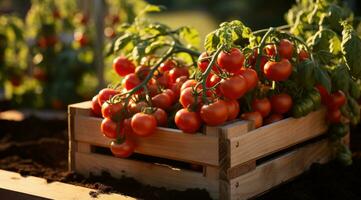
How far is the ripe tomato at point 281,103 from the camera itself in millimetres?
2846

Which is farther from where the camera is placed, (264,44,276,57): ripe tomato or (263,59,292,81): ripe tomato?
(264,44,276,57): ripe tomato

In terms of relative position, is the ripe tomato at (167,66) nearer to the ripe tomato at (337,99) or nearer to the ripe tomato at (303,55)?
the ripe tomato at (303,55)

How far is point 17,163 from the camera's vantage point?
133 inches

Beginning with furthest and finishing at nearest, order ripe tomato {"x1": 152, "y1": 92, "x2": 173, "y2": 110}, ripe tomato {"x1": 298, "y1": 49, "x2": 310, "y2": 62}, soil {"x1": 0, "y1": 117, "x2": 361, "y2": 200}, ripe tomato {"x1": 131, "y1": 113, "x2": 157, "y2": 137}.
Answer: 1. ripe tomato {"x1": 298, "y1": 49, "x2": 310, "y2": 62}
2. ripe tomato {"x1": 152, "y1": 92, "x2": 173, "y2": 110}
3. soil {"x1": 0, "y1": 117, "x2": 361, "y2": 200}
4. ripe tomato {"x1": 131, "y1": 113, "x2": 157, "y2": 137}

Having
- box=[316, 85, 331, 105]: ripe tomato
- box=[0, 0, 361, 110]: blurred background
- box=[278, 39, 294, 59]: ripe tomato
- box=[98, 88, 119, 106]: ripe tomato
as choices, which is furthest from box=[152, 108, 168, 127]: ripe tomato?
box=[0, 0, 361, 110]: blurred background

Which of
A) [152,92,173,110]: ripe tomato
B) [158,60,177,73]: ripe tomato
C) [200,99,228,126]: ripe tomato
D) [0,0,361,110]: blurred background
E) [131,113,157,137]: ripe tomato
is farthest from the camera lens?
[0,0,361,110]: blurred background

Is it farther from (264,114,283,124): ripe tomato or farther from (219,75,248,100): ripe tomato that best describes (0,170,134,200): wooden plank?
(264,114,283,124): ripe tomato

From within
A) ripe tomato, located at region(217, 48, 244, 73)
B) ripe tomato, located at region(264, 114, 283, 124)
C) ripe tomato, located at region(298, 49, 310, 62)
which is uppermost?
ripe tomato, located at region(217, 48, 244, 73)

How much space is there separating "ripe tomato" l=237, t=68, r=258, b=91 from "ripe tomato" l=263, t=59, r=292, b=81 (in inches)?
3.4

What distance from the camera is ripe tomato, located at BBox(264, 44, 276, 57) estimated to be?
112 inches

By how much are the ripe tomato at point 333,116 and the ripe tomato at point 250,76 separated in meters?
0.66

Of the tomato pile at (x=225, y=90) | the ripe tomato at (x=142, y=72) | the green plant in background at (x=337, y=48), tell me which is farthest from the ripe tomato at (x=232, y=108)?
the ripe tomato at (x=142, y=72)

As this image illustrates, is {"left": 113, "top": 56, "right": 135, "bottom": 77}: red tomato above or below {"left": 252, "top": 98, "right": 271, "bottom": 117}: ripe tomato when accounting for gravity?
above

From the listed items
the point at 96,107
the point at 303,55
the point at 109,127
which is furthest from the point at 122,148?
the point at 303,55
